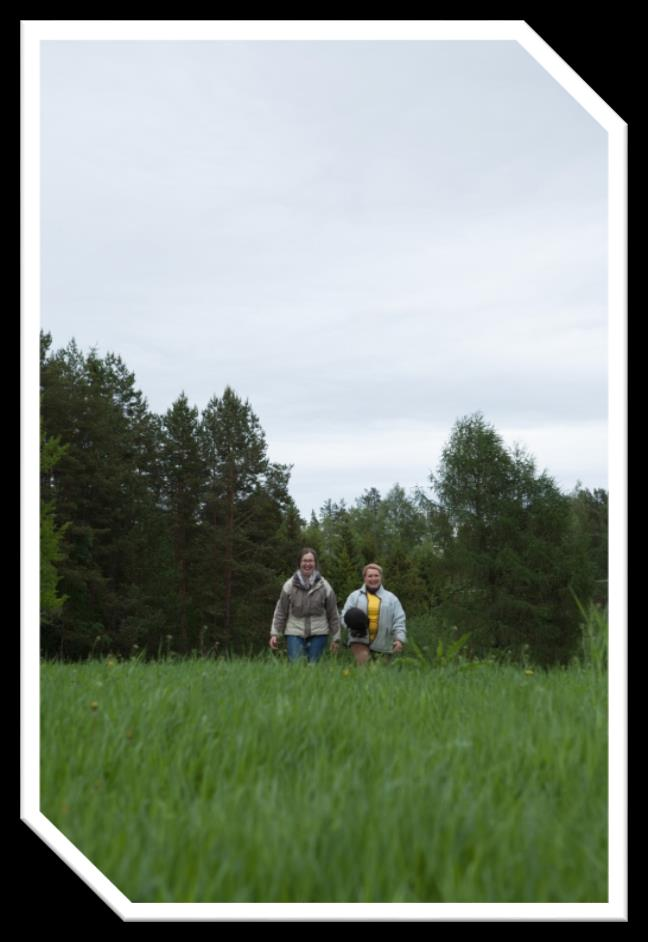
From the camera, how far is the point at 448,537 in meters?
44.4

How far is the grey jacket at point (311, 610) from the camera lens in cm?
959

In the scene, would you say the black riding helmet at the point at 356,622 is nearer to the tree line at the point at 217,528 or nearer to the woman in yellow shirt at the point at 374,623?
the woman in yellow shirt at the point at 374,623

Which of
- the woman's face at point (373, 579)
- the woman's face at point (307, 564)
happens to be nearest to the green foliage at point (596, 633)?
the woman's face at point (373, 579)

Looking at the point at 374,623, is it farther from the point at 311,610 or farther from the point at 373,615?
the point at 311,610

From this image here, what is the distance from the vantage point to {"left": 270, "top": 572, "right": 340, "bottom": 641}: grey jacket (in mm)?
9594

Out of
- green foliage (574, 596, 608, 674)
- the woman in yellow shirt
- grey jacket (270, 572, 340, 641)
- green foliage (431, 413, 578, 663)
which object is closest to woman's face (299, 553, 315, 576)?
grey jacket (270, 572, 340, 641)

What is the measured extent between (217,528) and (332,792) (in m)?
42.5

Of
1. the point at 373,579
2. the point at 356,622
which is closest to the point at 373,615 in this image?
the point at 356,622

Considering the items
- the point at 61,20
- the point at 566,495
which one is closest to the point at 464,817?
the point at 61,20

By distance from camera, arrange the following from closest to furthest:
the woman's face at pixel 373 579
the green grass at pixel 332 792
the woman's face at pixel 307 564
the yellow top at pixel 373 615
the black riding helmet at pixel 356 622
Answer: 1. the green grass at pixel 332 792
2. the black riding helmet at pixel 356 622
3. the yellow top at pixel 373 615
4. the woman's face at pixel 373 579
5. the woman's face at pixel 307 564

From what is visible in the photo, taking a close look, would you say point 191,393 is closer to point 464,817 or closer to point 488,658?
point 488,658

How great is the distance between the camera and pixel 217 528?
45.1 meters

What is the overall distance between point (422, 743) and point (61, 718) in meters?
1.87

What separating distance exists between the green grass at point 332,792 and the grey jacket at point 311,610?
4.51 m
